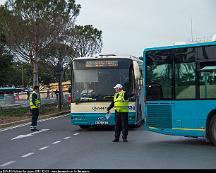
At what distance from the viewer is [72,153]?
39.7 feet

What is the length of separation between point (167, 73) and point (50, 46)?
1961 cm

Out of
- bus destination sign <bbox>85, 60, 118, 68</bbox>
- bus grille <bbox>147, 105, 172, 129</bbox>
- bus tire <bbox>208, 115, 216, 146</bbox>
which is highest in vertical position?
bus destination sign <bbox>85, 60, 118, 68</bbox>

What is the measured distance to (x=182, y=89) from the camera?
43.4 feet

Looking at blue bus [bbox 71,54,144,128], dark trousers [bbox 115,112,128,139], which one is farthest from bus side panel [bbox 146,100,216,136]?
blue bus [bbox 71,54,144,128]

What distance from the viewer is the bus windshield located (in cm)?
1817

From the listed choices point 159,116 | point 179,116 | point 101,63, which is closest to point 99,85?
point 101,63

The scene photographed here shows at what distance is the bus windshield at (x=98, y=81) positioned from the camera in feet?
59.6

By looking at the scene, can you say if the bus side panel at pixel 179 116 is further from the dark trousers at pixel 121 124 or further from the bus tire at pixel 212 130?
the dark trousers at pixel 121 124

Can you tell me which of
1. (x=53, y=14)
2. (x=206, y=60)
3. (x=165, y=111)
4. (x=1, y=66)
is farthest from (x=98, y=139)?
(x=1, y=66)

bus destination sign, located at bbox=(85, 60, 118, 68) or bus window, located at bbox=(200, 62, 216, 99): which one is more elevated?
bus destination sign, located at bbox=(85, 60, 118, 68)

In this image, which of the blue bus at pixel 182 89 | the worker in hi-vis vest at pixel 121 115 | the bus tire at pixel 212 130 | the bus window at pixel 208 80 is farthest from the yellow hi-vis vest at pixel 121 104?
the bus tire at pixel 212 130

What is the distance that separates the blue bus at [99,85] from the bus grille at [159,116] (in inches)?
165

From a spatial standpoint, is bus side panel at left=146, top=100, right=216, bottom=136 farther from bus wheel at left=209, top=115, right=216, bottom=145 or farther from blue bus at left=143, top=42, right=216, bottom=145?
bus wheel at left=209, top=115, right=216, bottom=145

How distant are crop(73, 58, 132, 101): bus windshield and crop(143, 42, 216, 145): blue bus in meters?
4.12
